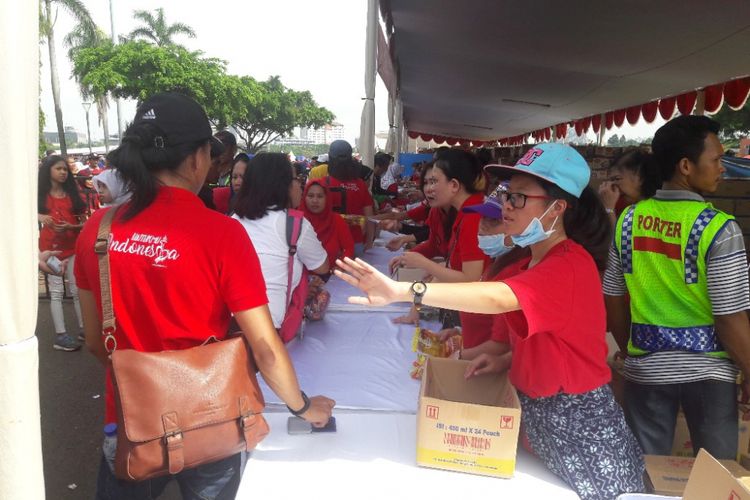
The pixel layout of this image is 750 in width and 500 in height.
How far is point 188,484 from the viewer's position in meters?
1.42

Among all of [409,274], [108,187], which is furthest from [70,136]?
[409,274]

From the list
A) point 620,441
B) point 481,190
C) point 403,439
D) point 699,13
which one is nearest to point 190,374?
point 403,439

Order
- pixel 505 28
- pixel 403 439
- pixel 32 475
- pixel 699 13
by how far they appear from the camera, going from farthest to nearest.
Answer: pixel 505 28, pixel 699 13, pixel 403 439, pixel 32 475

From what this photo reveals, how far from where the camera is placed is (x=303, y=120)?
43031mm

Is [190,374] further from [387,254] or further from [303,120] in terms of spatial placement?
[303,120]

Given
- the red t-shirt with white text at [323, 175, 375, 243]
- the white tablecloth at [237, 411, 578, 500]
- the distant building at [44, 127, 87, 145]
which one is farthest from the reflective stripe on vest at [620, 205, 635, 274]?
the distant building at [44, 127, 87, 145]

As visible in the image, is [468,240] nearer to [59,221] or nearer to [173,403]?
[173,403]

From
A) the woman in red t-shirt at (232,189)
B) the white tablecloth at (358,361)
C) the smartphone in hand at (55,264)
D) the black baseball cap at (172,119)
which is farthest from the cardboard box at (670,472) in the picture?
the smartphone in hand at (55,264)

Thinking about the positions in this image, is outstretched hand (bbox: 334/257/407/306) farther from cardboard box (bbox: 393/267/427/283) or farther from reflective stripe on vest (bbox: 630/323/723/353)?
cardboard box (bbox: 393/267/427/283)

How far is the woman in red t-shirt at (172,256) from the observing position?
127 cm

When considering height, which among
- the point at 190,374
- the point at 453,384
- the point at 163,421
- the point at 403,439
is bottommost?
the point at 403,439

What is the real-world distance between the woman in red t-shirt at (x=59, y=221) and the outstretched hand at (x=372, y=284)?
4007mm

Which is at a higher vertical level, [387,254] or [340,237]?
[340,237]

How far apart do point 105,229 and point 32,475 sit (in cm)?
60
